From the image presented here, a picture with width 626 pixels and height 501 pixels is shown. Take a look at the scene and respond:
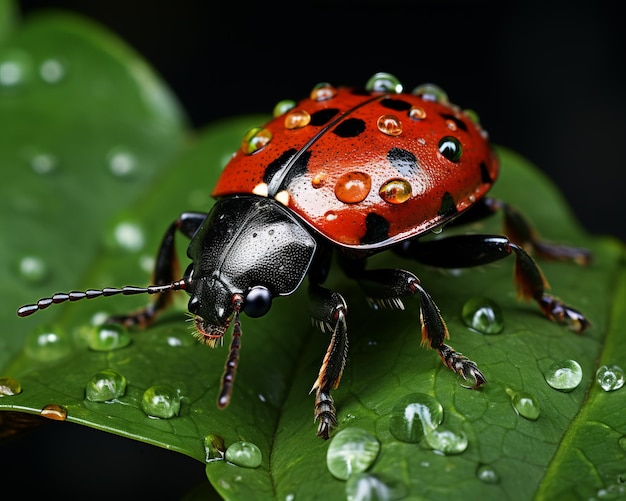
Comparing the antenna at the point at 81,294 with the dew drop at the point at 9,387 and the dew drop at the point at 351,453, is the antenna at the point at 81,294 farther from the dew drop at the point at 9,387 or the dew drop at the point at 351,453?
the dew drop at the point at 351,453

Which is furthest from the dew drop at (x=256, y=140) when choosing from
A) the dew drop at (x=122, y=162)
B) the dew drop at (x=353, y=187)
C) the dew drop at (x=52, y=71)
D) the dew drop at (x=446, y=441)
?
the dew drop at (x=52, y=71)

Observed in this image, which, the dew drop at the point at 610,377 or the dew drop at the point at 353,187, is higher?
A: the dew drop at the point at 353,187

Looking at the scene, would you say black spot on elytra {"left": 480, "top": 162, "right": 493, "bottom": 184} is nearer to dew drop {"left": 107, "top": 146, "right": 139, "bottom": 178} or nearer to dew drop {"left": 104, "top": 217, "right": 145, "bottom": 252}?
dew drop {"left": 104, "top": 217, "right": 145, "bottom": 252}

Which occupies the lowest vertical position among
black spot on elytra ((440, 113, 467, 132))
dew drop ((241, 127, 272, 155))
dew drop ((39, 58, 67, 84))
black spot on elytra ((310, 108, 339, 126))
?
dew drop ((39, 58, 67, 84))

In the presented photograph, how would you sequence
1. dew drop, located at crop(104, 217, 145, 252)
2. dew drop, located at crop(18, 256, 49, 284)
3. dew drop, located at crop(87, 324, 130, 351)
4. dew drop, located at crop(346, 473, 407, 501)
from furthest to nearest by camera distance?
dew drop, located at crop(104, 217, 145, 252)
dew drop, located at crop(18, 256, 49, 284)
dew drop, located at crop(87, 324, 130, 351)
dew drop, located at crop(346, 473, 407, 501)


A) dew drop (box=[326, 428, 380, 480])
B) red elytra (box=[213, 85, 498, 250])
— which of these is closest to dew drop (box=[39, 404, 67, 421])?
dew drop (box=[326, 428, 380, 480])

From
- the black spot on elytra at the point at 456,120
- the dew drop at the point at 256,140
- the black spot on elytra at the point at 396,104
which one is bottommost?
the dew drop at the point at 256,140

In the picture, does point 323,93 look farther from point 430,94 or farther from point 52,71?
point 52,71
